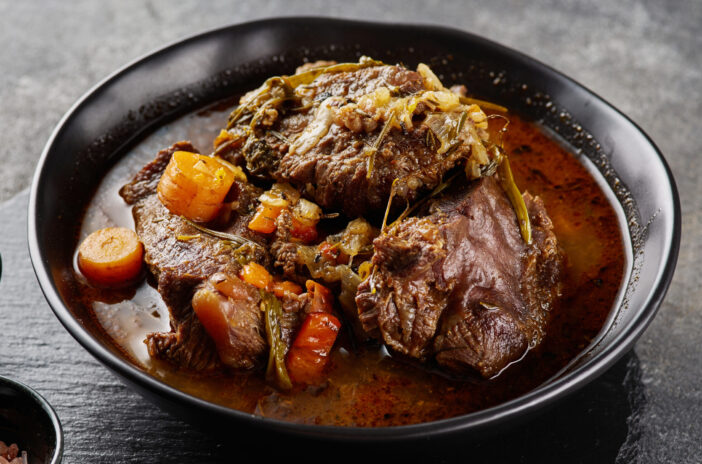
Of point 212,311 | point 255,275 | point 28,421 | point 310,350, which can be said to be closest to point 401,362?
point 310,350

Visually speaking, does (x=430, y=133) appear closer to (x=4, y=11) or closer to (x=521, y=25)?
(x=521, y=25)

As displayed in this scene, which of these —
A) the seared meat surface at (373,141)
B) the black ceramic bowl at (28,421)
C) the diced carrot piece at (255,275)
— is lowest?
the black ceramic bowl at (28,421)

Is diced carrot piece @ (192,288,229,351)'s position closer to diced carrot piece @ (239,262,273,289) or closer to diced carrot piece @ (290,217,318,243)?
diced carrot piece @ (239,262,273,289)

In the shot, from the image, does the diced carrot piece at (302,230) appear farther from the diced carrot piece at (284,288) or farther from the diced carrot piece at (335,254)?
the diced carrot piece at (284,288)

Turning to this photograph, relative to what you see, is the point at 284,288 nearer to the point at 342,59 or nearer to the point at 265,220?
the point at 265,220

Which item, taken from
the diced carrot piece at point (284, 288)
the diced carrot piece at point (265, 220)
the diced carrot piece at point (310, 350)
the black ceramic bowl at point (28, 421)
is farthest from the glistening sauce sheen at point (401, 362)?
the diced carrot piece at point (265, 220)

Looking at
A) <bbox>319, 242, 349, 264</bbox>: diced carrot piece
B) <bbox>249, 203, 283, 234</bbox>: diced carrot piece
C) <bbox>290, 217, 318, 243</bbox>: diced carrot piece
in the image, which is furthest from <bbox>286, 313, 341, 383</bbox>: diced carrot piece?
<bbox>249, 203, 283, 234</bbox>: diced carrot piece

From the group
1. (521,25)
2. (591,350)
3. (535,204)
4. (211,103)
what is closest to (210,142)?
(211,103)
